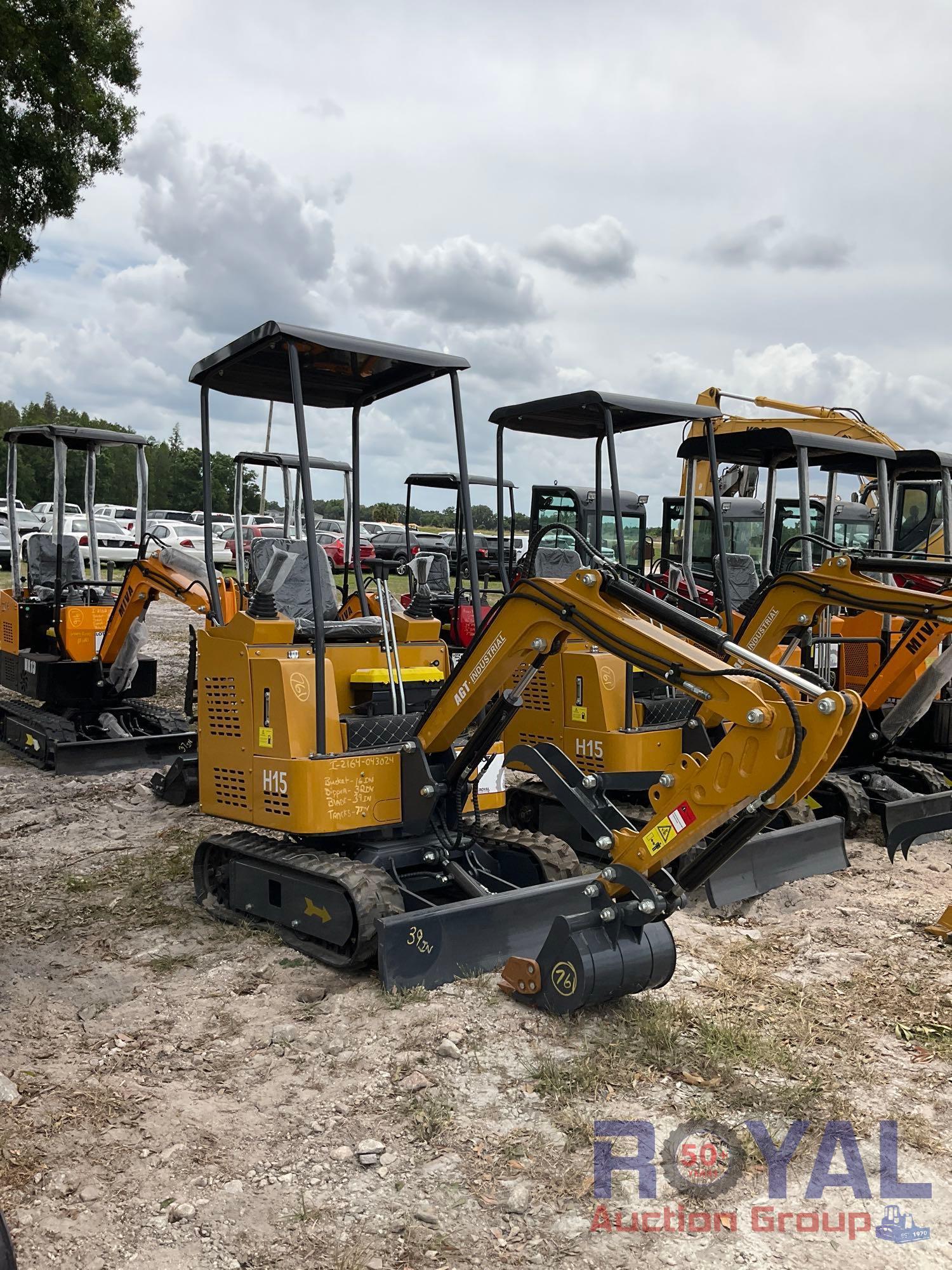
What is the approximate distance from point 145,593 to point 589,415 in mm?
4672

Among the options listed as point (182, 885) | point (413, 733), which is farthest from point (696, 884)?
point (182, 885)

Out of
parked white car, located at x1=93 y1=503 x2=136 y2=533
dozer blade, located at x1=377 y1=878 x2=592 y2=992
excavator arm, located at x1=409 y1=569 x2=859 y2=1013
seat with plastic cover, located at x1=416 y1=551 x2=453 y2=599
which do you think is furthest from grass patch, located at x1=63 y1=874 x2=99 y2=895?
parked white car, located at x1=93 y1=503 x2=136 y2=533

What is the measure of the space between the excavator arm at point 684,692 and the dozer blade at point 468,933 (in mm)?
628

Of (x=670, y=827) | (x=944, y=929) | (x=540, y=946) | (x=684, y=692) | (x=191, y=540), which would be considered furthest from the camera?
(x=191, y=540)

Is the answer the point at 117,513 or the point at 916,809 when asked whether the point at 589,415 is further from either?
the point at 117,513

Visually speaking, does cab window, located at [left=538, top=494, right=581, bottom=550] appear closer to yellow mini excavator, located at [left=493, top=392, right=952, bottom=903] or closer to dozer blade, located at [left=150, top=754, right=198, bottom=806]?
yellow mini excavator, located at [left=493, top=392, right=952, bottom=903]

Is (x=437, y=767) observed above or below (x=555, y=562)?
below

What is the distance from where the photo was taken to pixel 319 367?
612 centimetres

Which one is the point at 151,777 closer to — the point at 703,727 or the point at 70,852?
the point at 70,852

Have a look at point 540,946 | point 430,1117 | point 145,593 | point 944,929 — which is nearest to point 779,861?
point 944,929

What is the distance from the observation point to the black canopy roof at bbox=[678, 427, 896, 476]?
8.30 meters

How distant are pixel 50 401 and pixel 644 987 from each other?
3485 inches

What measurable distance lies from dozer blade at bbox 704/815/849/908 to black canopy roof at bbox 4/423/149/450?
22.5 ft
